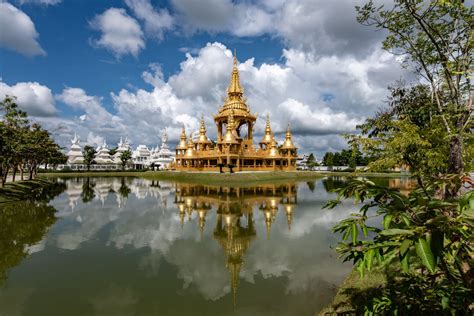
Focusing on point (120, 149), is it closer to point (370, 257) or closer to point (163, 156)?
point (163, 156)

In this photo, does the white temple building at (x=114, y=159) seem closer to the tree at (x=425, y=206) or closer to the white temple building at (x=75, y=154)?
the white temple building at (x=75, y=154)

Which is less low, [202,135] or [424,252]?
[202,135]

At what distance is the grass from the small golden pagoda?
42.1 meters

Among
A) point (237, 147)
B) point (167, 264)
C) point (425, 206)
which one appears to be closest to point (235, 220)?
point (167, 264)

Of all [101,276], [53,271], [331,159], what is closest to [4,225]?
[53,271]

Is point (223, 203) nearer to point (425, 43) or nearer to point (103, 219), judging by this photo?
point (103, 219)

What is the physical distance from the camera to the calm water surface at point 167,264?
6613 millimetres

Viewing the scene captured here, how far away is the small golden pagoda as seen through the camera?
2041 inches

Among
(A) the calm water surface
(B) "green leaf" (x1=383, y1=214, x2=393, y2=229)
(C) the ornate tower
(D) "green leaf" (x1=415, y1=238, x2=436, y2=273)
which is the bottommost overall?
(A) the calm water surface

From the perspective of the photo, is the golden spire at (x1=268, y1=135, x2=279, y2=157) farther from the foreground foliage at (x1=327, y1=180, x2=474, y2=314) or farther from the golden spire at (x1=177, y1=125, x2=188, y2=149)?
the foreground foliage at (x1=327, y1=180, x2=474, y2=314)

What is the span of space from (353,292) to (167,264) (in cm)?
560

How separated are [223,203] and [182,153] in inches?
1698

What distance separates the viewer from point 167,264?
9.00 m

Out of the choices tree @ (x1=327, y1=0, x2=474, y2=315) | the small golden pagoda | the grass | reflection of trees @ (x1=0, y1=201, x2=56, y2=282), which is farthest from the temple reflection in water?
the small golden pagoda
